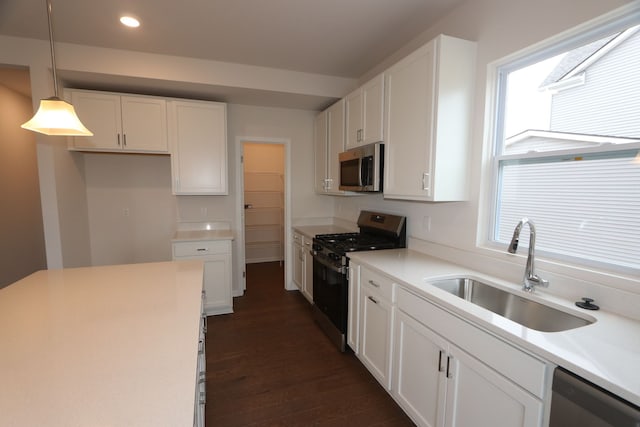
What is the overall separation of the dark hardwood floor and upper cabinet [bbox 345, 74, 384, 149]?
193 cm

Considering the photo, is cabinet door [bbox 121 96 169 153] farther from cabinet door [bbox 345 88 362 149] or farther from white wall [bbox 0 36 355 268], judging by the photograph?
cabinet door [bbox 345 88 362 149]

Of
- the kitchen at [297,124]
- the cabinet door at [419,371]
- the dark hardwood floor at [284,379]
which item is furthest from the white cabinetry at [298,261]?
the cabinet door at [419,371]

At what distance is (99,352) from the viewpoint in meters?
1.02

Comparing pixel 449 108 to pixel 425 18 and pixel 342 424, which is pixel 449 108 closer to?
pixel 425 18

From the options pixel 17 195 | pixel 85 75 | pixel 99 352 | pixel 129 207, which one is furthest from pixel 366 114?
pixel 17 195

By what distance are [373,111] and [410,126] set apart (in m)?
0.55

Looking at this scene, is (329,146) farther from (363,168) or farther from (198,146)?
(198,146)

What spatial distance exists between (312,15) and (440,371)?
98.1 inches

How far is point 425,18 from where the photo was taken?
2277 mm

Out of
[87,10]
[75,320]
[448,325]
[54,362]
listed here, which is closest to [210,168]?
[87,10]

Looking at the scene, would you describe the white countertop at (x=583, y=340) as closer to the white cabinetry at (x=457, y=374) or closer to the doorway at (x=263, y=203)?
the white cabinetry at (x=457, y=374)

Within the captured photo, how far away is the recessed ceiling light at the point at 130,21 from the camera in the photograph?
2260mm

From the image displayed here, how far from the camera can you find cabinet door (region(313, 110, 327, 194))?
3.70 metres

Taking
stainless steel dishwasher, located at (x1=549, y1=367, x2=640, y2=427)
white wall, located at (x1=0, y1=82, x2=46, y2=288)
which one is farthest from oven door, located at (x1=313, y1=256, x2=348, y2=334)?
white wall, located at (x1=0, y1=82, x2=46, y2=288)
